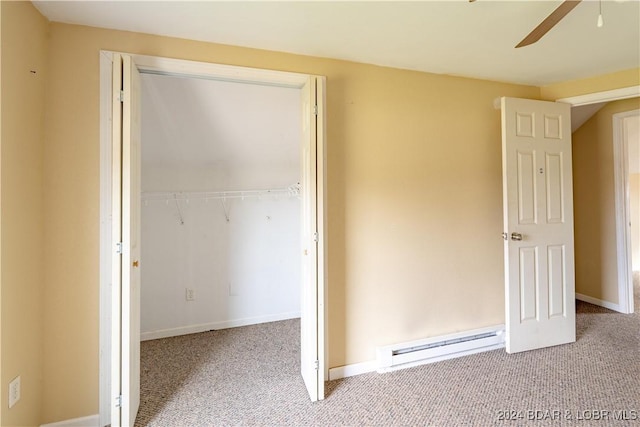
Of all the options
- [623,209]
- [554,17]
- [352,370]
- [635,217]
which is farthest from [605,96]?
[635,217]

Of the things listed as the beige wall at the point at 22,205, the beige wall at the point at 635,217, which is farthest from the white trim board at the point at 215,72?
the beige wall at the point at 635,217

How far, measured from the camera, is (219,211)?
121 inches

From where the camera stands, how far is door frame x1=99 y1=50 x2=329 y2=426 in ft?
5.46

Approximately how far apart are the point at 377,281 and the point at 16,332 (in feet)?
6.74

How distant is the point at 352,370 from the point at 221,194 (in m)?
2.05

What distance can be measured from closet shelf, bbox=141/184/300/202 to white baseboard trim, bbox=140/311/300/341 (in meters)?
1.28

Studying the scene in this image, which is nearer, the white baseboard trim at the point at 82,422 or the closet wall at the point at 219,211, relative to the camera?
the white baseboard trim at the point at 82,422

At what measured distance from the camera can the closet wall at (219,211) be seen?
255cm

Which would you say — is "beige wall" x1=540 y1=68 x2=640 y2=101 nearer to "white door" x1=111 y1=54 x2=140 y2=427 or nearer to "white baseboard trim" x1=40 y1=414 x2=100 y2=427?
"white door" x1=111 y1=54 x2=140 y2=427

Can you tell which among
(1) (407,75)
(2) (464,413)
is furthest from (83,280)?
(1) (407,75)

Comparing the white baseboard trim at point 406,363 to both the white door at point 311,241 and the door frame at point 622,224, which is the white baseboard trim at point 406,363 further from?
the door frame at point 622,224

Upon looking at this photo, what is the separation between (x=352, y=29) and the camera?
1.72m

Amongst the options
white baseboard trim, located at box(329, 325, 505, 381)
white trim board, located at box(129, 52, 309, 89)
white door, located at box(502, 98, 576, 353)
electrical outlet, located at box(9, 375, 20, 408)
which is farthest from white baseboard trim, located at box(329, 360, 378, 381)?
white trim board, located at box(129, 52, 309, 89)

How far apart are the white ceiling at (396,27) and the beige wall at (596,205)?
1.39 metres
